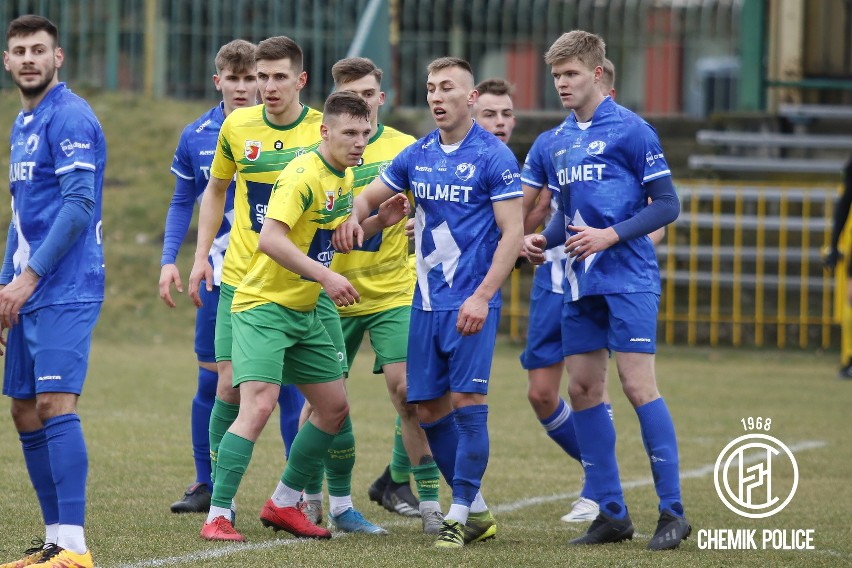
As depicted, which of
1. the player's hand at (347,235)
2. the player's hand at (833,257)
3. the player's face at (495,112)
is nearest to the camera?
the player's hand at (347,235)

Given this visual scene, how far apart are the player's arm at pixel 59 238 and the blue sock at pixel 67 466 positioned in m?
0.45

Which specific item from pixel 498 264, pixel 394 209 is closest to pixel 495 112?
pixel 394 209

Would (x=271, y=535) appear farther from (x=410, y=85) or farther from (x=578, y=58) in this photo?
(x=410, y=85)

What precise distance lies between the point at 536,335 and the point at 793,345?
31.0 ft

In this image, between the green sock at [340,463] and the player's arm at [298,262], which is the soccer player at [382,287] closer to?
the green sock at [340,463]

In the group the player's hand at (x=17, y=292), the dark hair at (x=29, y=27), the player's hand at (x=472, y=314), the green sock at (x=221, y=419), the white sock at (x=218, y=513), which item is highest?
the dark hair at (x=29, y=27)

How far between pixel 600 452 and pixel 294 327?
158 centimetres

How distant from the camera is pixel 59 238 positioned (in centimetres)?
549

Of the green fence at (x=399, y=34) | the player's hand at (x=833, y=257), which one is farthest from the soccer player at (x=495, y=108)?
the green fence at (x=399, y=34)

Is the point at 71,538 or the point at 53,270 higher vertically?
the point at 53,270

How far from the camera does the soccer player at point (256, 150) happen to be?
22.2 ft

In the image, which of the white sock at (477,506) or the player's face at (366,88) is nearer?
the white sock at (477,506)

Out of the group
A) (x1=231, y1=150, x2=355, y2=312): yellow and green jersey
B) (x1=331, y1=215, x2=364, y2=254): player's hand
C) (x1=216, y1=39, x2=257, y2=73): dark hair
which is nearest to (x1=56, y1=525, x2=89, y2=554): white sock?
(x1=231, y1=150, x2=355, y2=312): yellow and green jersey

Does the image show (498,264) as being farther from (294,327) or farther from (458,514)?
(458,514)
